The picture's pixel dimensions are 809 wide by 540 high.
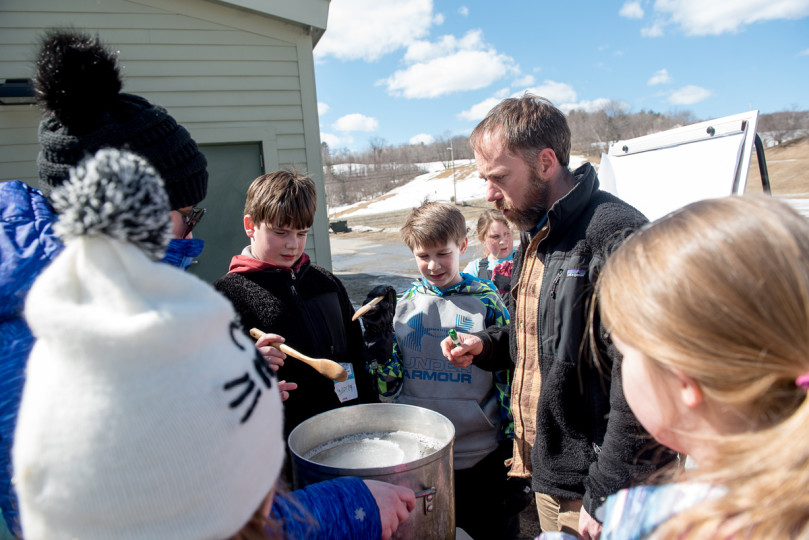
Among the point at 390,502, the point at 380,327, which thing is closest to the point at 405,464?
the point at 390,502

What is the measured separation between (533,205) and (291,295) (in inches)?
42.8

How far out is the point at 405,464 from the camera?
115 centimetres

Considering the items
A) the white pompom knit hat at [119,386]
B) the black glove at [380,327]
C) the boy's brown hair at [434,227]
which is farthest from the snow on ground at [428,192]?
the white pompom knit hat at [119,386]

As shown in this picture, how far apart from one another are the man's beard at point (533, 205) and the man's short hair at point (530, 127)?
0.09 m

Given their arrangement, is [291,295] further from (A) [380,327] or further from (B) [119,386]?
(B) [119,386]

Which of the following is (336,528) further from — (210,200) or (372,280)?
(372,280)

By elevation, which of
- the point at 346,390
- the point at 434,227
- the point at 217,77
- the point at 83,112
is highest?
the point at 217,77

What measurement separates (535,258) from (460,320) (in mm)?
632

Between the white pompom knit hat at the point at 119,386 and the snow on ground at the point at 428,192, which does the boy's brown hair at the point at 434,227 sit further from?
the snow on ground at the point at 428,192

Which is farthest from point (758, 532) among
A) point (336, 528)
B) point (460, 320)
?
point (460, 320)

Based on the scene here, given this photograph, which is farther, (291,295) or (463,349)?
(291,295)

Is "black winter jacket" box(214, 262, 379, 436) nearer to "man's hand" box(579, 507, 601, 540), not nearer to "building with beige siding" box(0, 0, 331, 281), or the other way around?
"man's hand" box(579, 507, 601, 540)

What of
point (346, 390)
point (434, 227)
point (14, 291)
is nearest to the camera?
point (14, 291)

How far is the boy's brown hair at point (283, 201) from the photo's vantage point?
6.94 feet
